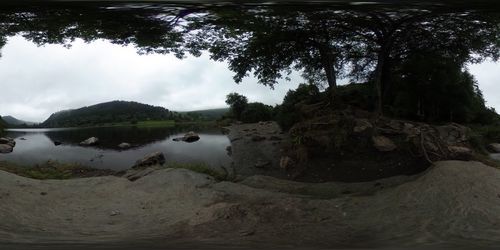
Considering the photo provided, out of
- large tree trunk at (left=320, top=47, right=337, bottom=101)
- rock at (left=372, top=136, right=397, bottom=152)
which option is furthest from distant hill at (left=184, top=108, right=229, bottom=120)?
rock at (left=372, top=136, right=397, bottom=152)

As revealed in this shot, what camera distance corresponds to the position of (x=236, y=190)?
1479 mm

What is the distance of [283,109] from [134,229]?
0.63 meters

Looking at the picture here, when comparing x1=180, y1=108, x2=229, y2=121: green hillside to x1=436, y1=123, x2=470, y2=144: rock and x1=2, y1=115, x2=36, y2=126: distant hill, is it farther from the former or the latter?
x1=436, y1=123, x2=470, y2=144: rock

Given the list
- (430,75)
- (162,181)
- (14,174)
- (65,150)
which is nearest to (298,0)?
(430,75)

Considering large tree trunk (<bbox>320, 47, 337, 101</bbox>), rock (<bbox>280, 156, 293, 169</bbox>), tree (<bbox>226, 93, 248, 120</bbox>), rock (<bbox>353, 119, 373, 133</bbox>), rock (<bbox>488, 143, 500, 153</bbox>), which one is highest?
large tree trunk (<bbox>320, 47, 337, 101</bbox>)

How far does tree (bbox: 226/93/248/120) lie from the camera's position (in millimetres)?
1534

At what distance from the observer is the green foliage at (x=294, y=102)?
1561 millimetres

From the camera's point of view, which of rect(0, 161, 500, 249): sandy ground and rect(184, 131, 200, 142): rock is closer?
rect(0, 161, 500, 249): sandy ground

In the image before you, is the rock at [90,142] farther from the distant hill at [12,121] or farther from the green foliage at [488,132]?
the green foliage at [488,132]

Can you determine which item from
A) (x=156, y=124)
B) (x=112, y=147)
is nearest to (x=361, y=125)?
(x=156, y=124)

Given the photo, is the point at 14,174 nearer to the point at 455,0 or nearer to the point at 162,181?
the point at 162,181

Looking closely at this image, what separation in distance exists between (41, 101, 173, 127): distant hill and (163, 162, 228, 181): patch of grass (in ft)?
0.63

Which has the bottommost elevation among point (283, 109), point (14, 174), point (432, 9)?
point (14, 174)

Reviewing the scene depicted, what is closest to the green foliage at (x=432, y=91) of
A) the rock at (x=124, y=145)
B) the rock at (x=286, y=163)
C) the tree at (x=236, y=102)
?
the rock at (x=286, y=163)
